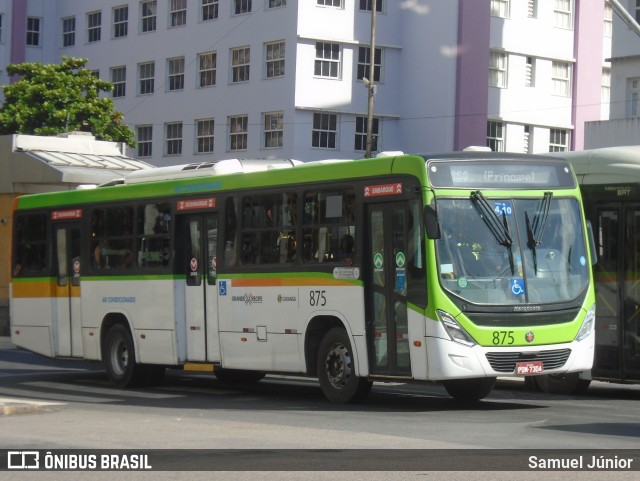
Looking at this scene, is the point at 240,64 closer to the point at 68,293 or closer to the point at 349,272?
the point at 68,293

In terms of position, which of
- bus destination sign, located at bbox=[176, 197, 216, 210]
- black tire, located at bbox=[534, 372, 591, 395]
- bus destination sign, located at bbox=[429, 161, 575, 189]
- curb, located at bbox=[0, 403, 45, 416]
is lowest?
black tire, located at bbox=[534, 372, 591, 395]

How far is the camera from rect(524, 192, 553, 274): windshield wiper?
16.8 metres

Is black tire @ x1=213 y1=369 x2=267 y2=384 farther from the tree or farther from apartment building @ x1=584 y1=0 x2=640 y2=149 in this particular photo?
the tree

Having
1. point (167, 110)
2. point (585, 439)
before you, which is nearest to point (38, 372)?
point (585, 439)

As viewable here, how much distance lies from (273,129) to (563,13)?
15235mm

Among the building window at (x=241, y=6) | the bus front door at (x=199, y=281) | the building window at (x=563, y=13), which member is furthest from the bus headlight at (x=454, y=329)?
the building window at (x=563, y=13)

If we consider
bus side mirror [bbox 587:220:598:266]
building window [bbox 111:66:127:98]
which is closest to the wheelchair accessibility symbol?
bus side mirror [bbox 587:220:598:266]

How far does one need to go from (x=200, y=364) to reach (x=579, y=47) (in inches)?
1815

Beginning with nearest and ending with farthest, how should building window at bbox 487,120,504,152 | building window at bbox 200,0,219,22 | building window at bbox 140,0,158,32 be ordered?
1. building window at bbox 487,120,504,152
2. building window at bbox 200,0,219,22
3. building window at bbox 140,0,158,32

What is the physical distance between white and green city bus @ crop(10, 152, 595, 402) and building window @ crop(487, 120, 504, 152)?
127 ft

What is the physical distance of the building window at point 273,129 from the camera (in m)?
56.4

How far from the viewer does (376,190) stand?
56.7 feet

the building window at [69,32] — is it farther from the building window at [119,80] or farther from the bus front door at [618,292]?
the bus front door at [618,292]
